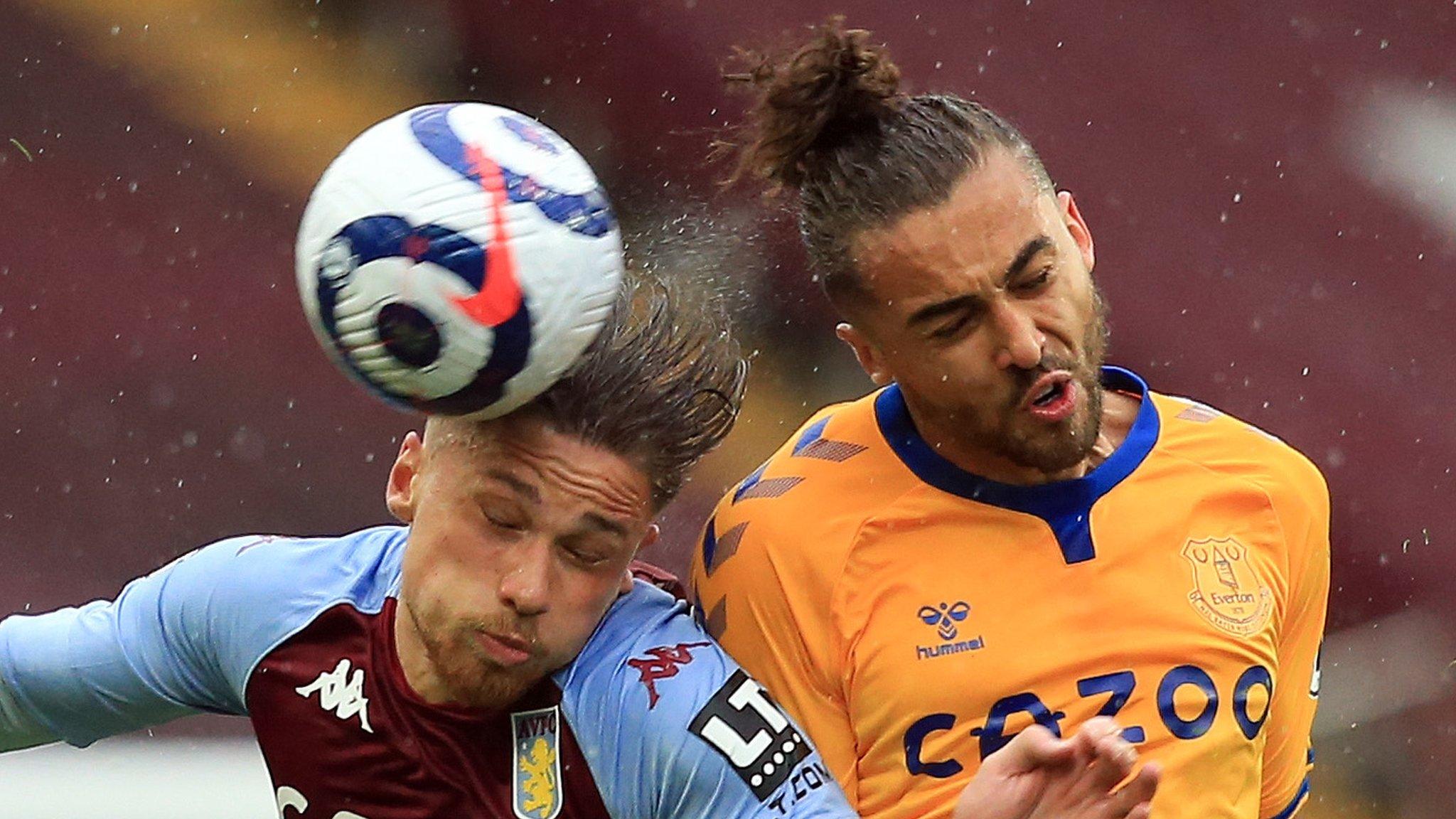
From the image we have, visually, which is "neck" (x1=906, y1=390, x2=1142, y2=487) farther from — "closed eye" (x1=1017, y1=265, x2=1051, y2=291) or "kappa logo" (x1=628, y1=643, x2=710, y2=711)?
"kappa logo" (x1=628, y1=643, x2=710, y2=711)

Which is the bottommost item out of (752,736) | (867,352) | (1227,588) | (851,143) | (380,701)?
(1227,588)

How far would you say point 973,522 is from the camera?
3.01m

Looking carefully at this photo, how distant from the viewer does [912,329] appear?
2902 millimetres

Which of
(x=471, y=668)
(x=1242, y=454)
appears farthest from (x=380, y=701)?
(x=1242, y=454)

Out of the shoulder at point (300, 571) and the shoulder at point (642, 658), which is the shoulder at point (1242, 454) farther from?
the shoulder at point (300, 571)

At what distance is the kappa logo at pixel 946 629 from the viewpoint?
114 inches

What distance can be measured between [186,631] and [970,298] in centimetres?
120

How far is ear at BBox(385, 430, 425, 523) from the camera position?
2.85 metres

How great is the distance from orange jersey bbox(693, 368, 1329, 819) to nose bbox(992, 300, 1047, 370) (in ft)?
0.85

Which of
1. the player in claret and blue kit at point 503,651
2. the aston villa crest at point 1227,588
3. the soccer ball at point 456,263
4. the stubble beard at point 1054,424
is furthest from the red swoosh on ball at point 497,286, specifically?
the aston villa crest at point 1227,588

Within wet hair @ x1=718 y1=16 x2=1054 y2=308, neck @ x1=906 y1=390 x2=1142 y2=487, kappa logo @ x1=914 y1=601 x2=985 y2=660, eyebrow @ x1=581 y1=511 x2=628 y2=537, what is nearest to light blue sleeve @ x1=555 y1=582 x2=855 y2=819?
eyebrow @ x1=581 y1=511 x2=628 y2=537

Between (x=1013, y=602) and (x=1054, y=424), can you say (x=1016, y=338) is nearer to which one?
(x=1054, y=424)

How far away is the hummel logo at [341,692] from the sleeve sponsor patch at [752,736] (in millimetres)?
511

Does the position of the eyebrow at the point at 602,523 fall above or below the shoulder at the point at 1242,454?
above
